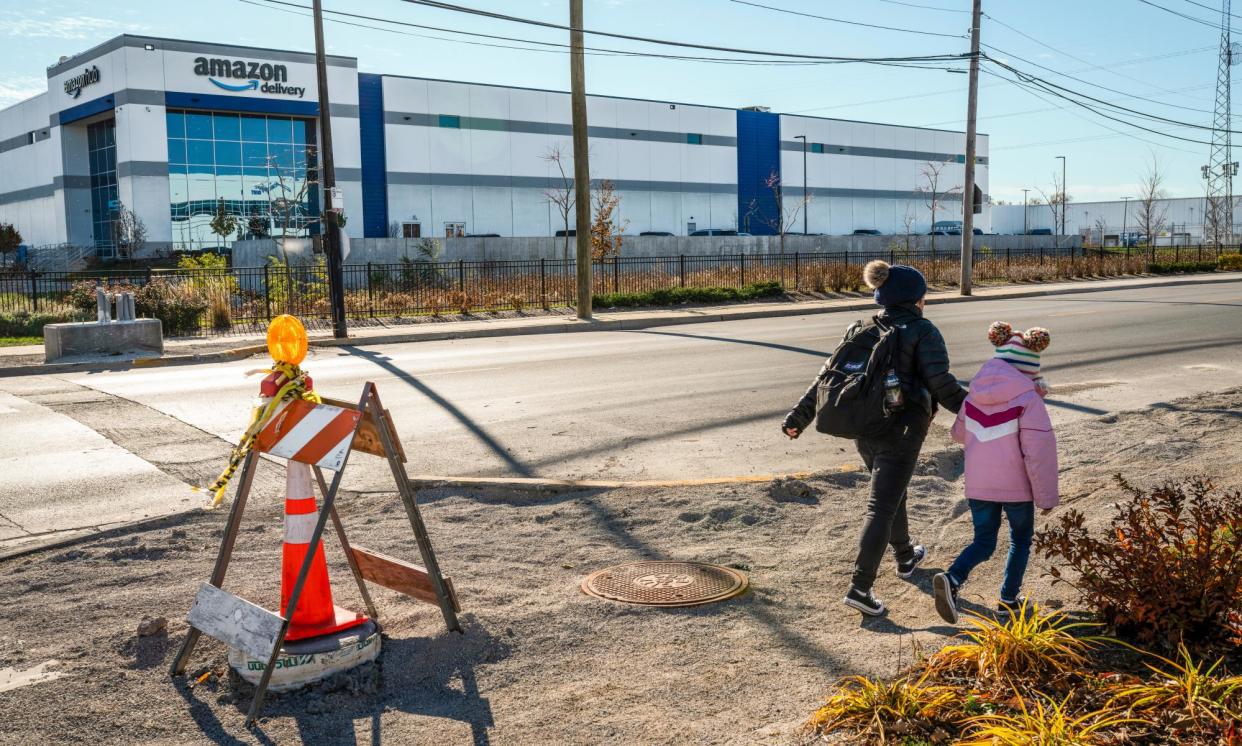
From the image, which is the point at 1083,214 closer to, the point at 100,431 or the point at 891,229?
the point at 891,229

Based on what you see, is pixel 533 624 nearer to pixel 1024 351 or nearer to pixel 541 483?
pixel 541 483

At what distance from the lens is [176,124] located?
47.6 m

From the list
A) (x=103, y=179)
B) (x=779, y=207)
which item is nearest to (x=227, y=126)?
(x=103, y=179)

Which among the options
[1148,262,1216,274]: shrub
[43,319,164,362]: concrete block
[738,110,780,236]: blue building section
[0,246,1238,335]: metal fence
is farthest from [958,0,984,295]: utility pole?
[738,110,780,236]: blue building section

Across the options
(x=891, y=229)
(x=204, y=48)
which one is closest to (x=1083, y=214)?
(x=891, y=229)

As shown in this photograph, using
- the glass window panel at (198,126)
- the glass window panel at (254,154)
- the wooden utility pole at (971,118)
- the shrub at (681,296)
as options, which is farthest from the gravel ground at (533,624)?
the glass window panel at (254,154)

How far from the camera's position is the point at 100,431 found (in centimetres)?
975

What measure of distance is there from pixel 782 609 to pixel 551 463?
3.57 meters

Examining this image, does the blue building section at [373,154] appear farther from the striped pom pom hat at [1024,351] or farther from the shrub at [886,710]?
the shrub at [886,710]

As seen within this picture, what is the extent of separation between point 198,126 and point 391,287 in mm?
24763

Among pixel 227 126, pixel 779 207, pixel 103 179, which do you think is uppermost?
pixel 227 126

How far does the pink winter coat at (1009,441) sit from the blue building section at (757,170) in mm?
64612

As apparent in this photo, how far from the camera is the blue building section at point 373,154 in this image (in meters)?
52.7

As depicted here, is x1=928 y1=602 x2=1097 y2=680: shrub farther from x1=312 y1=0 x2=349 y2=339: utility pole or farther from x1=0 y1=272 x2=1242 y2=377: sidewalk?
x1=312 y1=0 x2=349 y2=339: utility pole
